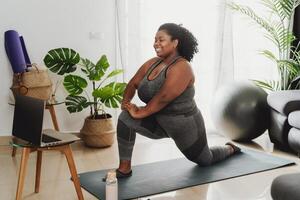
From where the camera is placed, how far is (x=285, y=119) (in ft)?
12.1

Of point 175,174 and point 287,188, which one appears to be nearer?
point 287,188

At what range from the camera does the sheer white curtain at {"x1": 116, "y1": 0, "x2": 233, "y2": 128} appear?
4.11 metres

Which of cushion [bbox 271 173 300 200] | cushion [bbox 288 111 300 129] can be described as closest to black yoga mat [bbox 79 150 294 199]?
cushion [bbox 288 111 300 129]

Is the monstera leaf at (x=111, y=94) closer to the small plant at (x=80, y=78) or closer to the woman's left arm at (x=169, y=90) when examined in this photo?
the small plant at (x=80, y=78)

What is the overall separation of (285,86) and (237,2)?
3.39ft

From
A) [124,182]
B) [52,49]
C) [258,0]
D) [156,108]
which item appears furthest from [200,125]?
[258,0]

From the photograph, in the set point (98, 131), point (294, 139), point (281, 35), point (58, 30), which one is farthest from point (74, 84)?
point (281, 35)

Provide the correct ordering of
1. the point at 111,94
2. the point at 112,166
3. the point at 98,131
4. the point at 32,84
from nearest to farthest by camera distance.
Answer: the point at 112,166, the point at 32,84, the point at 111,94, the point at 98,131

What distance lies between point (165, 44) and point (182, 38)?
147 millimetres

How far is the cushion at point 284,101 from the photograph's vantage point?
143 inches

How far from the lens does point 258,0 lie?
4.57m

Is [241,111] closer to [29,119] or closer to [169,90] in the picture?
[169,90]

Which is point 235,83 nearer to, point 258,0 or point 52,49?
point 258,0

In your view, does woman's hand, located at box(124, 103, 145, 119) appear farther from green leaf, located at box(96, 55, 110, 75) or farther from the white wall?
the white wall
